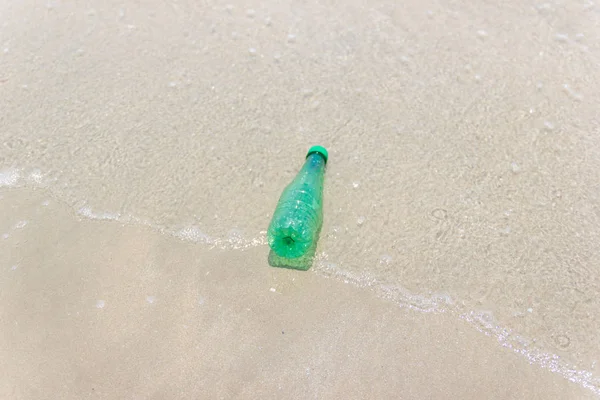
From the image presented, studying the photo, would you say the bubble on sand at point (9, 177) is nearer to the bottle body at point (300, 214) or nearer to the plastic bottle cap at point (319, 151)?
the bottle body at point (300, 214)

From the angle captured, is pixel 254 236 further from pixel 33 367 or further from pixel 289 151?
pixel 33 367

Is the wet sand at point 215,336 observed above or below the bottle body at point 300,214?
below

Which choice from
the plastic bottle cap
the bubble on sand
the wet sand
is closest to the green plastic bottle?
the plastic bottle cap

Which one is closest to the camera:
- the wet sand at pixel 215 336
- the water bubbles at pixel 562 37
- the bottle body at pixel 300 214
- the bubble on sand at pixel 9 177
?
the wet sand at pixel 215 336

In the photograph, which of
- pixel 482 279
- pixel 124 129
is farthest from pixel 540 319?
pixel 124 129

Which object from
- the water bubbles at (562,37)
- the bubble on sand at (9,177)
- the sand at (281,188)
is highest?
the water bubbles at (562,37)

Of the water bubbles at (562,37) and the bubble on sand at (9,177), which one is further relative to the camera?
the water bubbles at (562,37)

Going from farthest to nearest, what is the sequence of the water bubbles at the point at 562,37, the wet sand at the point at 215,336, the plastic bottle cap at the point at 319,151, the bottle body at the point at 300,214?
the water bubbles at the point at 562,37
the plastic bottle cap at the point at 319,151
the bottle body at the point at 300,214
the wet sand at the point at 215,336

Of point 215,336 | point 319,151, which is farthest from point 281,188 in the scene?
point 215,336

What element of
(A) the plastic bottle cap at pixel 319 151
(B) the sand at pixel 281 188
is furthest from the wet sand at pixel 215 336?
(A) the plastic bottle cap at pixel 319 151
